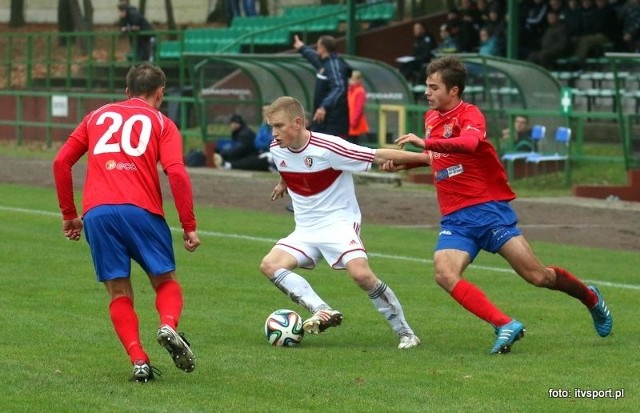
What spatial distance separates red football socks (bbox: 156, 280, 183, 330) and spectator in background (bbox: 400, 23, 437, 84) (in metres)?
22.8

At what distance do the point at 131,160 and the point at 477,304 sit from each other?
7.99 feet

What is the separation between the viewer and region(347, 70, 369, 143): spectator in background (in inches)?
986

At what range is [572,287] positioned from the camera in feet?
31.3

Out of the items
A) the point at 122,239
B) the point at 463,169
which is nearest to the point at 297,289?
the point at 463,169

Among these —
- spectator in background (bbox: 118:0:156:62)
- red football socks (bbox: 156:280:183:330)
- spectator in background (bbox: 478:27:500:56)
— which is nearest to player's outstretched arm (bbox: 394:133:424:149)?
red football socks (bbox: 156:280:183:330)

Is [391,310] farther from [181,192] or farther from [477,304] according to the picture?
[181,192]

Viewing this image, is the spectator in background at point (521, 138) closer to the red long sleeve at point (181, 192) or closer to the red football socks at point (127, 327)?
the red long sleeve at point (181, 192)

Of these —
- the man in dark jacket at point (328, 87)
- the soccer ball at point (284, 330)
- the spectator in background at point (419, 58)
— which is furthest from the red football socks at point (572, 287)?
the spectator in background at point (419, 58)

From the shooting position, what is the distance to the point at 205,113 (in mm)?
29781

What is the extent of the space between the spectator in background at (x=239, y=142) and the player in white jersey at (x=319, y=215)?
18.1m

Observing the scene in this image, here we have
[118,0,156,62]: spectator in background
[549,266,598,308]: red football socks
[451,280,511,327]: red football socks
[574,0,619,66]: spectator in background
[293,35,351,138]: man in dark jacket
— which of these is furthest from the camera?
[118,0,156,62]: spectator in background

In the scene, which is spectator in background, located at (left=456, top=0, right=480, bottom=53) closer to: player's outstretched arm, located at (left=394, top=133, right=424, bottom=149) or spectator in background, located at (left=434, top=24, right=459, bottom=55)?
spectator in background, located at (left=434, top=24, right=459, bottom=55)

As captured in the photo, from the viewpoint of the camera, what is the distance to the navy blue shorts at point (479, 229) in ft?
30.2

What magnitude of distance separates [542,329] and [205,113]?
20.1m
